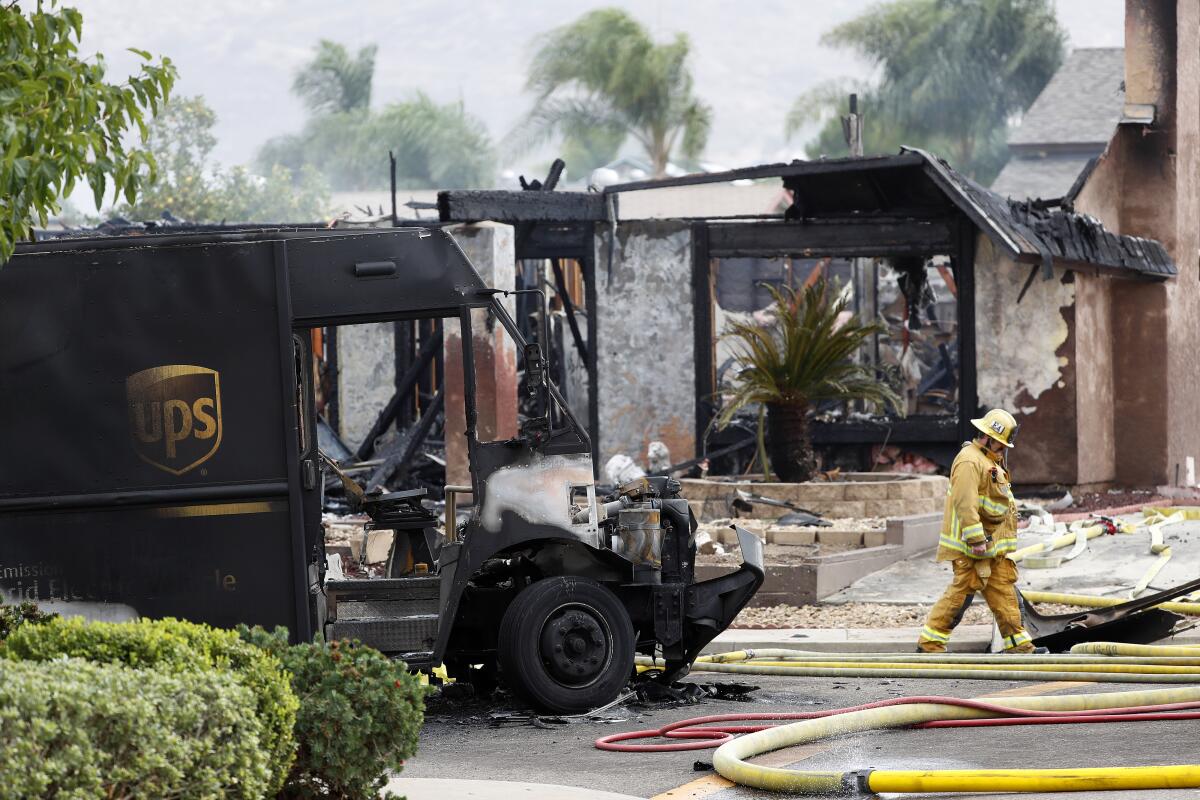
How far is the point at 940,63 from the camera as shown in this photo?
94062mm

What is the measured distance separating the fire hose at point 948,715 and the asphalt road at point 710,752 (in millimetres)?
65

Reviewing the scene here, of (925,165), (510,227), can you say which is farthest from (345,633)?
(925,165)

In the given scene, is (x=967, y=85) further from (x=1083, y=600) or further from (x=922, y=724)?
(x=922, y=724)

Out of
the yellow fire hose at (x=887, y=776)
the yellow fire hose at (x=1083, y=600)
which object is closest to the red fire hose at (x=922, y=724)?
the yellow fire hose at (x=887, y=776)

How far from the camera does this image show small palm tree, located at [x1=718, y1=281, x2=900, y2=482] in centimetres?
1747

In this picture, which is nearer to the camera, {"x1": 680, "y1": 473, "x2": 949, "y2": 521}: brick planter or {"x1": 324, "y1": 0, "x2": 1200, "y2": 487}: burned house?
{"x1": 680, "y1": 473, "x2": 949, "y2": 521}: brick planter

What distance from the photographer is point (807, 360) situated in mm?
17547

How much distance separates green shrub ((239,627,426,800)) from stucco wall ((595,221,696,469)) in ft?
51.6

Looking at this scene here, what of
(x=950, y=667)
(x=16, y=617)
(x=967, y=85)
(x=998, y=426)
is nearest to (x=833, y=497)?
(x=998, y=426)

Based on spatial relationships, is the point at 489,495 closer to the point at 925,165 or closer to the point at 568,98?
the point at 925,165

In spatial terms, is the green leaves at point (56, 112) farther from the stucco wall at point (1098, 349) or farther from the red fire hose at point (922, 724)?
the stucco wall at point (1098, 349)

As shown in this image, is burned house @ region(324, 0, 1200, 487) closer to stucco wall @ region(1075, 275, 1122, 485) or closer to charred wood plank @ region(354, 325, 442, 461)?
stucco wall @ region(1075, 275, 1122, 485)

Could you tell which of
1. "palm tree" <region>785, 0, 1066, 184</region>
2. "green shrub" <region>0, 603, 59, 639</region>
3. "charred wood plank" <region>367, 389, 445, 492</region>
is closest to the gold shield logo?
"green shrub" <region>0, 603, 59, 639</region>

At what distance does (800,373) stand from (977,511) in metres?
5.80
